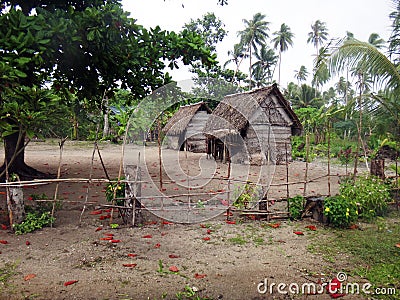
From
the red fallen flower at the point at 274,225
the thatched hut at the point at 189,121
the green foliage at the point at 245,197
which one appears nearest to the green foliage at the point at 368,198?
the red fallen flower at the point at 274,225

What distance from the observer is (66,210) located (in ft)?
17.7

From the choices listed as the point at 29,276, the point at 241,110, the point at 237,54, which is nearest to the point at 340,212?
A: the point at 29,276

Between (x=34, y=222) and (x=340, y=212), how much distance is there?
4.46 metres

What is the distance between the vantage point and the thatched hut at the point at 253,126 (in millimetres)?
12914

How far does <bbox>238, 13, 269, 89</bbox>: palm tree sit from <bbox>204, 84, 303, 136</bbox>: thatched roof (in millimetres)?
18823

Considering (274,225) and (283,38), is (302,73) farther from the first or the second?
(274,225)

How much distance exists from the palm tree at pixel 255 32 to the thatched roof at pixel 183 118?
19072mm

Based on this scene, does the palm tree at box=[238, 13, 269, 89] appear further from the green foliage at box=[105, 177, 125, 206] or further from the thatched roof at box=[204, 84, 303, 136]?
the green foliage at box=[105, 177, 125, 206]

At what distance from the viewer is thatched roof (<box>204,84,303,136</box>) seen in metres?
12.8

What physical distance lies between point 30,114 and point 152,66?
108 inches

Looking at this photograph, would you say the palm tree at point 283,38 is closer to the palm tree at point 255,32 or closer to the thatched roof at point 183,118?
the palm tree at point 255,32

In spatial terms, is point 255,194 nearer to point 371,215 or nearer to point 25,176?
point 371,215

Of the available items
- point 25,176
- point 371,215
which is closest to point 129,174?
point 371,215

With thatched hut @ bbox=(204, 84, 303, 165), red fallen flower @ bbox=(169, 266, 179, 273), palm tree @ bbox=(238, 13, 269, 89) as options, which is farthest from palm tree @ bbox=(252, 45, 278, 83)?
red fallen flower @ bbox=(169, 266, 179, 273)
